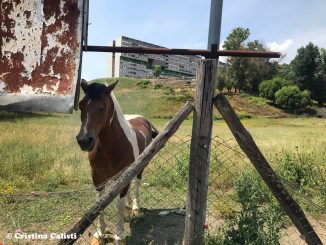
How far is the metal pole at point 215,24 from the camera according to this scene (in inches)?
136

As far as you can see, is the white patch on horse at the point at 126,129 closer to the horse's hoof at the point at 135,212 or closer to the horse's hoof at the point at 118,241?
the horse's hoof at the point at 118,241

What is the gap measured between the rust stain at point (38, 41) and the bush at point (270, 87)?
211 ft

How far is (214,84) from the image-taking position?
11.4 feet

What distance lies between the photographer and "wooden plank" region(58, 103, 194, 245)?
3.26 meters

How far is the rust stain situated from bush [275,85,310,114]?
5854 centimetres

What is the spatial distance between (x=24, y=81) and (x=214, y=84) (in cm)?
164

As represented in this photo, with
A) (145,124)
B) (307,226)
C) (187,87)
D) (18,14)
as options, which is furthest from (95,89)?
(187,87)

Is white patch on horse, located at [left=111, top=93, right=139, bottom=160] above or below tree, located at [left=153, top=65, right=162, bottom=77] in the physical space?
below

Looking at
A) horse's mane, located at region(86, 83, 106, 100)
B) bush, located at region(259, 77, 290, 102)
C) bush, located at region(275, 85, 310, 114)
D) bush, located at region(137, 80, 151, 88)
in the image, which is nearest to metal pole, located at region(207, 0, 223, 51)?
horse's mane, located at region(86, 83, 106, 100)

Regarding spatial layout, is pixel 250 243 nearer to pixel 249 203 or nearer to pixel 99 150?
pixel 249 203

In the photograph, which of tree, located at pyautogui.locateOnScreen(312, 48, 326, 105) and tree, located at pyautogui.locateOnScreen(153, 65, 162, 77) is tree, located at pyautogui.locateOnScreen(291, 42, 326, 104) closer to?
tree, located at pyautogui.locateOnScreen(312, 48, 326, 105)

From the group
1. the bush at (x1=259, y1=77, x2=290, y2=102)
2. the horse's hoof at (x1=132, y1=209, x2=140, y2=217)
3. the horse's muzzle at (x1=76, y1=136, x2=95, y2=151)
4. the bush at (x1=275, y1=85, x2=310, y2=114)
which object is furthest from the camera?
the bush at (x1=259, y1=77, x2=290, y2=102)

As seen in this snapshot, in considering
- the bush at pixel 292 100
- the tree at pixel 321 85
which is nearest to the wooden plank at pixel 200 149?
the bush at pixel 292 100

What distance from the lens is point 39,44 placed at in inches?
123
